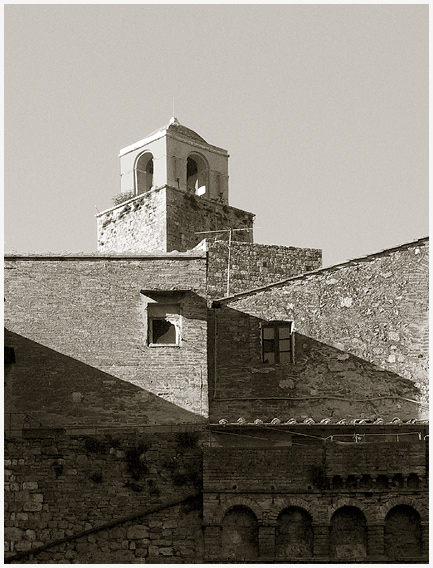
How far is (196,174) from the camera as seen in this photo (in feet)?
139

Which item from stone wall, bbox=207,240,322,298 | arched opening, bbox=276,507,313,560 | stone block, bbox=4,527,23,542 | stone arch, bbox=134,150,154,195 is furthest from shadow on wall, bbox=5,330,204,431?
stone arch, bbox=134,150,154,195

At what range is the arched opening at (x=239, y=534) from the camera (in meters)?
25.1

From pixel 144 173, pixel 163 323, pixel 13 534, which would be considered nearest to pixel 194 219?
pixel 144 173

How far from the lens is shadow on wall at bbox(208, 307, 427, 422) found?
29.4 metres

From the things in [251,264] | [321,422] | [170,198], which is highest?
[170,198]

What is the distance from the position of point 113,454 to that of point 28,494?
1.99 m

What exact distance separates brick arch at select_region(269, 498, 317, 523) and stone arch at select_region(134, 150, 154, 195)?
720 inches

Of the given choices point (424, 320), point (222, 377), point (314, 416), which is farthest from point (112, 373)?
point (424, 320)

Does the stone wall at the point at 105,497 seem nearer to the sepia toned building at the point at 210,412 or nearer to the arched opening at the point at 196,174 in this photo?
the sepia toned building at the point at 210,412

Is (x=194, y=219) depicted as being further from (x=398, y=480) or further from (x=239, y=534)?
(x=239, y=534)

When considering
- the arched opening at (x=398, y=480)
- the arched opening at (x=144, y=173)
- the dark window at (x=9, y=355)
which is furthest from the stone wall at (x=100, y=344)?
the arched opening at (x=144, y=173)

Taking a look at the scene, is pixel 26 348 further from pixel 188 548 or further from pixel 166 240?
pixel 166 240

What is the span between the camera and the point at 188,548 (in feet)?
82.2

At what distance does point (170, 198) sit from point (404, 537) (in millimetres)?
17550
